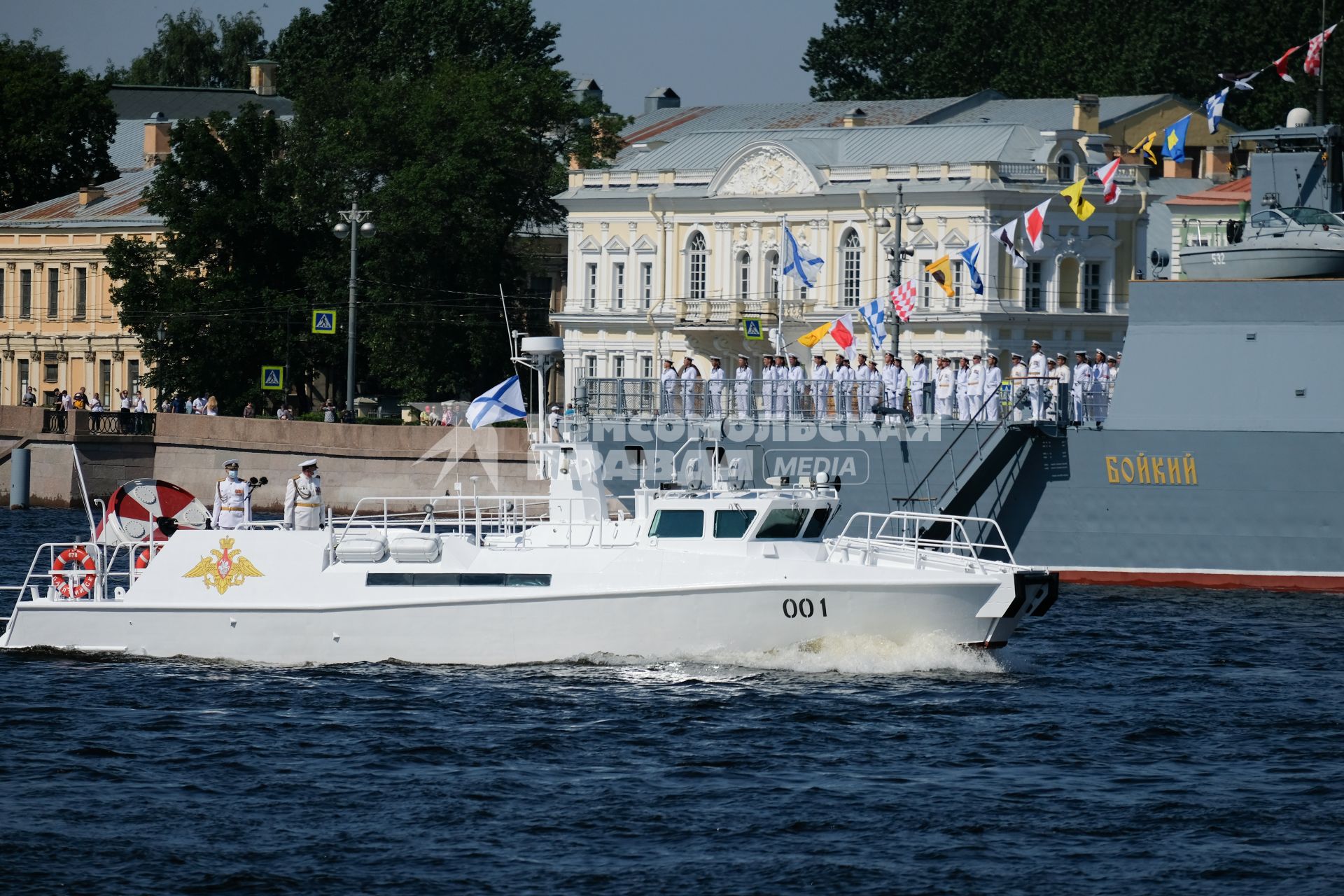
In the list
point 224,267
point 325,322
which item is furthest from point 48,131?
point 325,322

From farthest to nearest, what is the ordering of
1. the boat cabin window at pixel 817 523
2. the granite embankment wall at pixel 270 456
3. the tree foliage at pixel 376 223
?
the tree foliage at pixel 376 223 < the granite embankment wall at pixel 270 456 < the boat cabin window at pixel 817 523

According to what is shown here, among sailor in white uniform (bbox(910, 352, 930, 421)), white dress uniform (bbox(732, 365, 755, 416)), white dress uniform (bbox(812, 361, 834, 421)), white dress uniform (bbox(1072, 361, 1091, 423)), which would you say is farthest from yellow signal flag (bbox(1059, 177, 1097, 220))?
white dress uniform (bbox(732, 365, 755, 416))

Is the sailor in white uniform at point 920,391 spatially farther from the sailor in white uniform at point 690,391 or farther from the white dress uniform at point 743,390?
the sailor in white uniform at point 690,391

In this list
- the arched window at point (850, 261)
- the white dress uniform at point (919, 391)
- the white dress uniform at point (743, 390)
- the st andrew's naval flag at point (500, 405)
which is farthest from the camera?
the arched window at point (850, 261)

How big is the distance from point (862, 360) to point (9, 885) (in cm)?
2668

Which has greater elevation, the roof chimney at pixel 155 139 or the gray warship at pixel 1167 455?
the roof chimney at pixel 155 139

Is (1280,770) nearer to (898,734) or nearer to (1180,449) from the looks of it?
(898,734)

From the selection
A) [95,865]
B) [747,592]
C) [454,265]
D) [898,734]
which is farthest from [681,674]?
[454,265]

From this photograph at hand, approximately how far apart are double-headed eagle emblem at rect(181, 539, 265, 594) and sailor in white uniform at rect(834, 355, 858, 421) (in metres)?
16.5

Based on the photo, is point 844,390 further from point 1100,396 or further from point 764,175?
point 764,175

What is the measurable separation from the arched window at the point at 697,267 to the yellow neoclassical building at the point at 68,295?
22.1m

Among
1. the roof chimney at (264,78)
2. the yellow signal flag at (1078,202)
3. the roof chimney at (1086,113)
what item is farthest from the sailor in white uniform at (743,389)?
the roof chimney at (264,78)

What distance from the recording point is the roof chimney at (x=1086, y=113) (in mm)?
75500

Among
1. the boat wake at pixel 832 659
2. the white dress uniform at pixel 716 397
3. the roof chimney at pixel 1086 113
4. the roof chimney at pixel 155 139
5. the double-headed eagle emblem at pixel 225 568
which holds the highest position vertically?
the roof chimney at pixel 155 139
